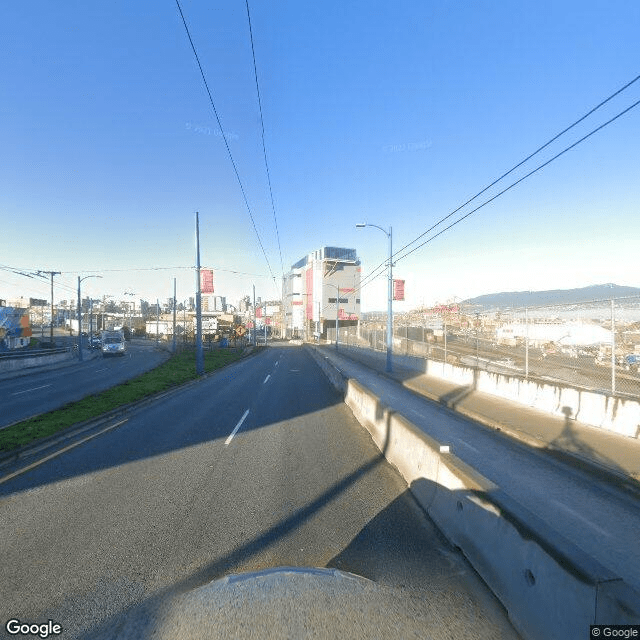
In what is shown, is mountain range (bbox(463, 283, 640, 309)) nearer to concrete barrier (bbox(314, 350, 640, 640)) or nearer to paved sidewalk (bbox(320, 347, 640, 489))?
paved sidewalk (bbox(320, 347, 640, 489))

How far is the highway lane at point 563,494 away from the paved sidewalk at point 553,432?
1.02ft

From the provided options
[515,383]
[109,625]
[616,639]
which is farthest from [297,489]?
[515,383]

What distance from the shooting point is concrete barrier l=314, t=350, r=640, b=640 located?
2.42m

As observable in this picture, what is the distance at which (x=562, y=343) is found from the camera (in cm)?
1161

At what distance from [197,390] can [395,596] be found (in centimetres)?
1480

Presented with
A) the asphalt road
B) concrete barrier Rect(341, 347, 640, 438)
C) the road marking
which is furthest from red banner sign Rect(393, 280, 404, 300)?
the road marking

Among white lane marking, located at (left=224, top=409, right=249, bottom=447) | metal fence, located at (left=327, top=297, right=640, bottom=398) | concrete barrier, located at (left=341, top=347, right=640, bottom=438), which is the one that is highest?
metal fence, located at (left=327, top=297, right=640, bottom=398)

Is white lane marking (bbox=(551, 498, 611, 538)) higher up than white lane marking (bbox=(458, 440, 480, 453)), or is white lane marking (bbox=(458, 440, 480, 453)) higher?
white lane marking (bbox=(551, 498, 611, 538))

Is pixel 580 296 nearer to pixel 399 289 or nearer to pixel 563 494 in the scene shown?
pixel 399 289

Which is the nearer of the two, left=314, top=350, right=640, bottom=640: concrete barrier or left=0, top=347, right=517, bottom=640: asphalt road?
left=314, top=350, right=640, bottom=640: concrete barrier

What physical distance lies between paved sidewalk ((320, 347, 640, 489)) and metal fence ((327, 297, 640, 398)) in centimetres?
126

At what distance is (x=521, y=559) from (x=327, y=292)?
9959 centimetres

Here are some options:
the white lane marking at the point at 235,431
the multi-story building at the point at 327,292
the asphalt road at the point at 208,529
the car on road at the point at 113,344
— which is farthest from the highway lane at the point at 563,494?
the multi-story building at the point at 327,292

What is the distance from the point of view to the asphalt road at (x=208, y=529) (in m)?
3.44
